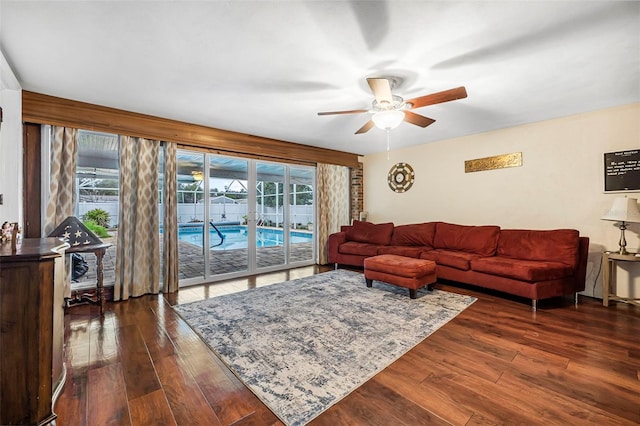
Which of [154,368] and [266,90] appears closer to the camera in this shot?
[154,368]

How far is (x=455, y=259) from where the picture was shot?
4.05 meters

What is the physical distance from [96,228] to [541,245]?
5.95m

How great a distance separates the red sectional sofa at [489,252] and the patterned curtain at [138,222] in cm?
310

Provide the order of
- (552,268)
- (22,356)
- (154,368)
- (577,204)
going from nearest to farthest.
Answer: (22,356), (154,368), (552,268), (577,204)

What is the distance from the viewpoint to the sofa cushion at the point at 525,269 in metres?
3.22

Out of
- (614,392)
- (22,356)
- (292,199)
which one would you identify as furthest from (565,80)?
(22,356)

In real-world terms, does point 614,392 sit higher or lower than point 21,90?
lower

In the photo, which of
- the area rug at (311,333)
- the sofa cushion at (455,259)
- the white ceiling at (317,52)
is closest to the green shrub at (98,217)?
the white ceiling at (317,52)

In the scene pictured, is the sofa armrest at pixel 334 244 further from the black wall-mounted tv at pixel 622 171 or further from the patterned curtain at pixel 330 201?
the black wall-mounted tv at pixel 622 171

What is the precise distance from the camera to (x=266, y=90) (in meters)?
2.98

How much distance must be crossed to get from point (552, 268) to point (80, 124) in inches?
234

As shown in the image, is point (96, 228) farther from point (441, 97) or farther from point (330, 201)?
point (441, 97)

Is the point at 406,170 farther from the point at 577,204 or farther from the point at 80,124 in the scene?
the point at 80,124

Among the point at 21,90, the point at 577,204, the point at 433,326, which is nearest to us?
the point at 433,326
